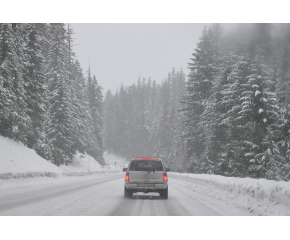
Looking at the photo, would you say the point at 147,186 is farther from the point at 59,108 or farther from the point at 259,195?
the point at 59,108

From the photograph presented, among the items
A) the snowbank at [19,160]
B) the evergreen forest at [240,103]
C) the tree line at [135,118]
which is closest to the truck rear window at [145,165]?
the evergreen forest at [240,103]

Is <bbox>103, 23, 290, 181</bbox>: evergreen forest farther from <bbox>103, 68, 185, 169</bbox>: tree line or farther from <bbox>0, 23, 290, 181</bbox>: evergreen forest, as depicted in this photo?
<bbox>103, 68, 185, 169</bbox>: tree line

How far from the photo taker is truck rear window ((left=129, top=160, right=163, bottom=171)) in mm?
14078

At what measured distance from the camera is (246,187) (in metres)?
12.5

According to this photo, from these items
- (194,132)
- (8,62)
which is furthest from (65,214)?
(194,132)

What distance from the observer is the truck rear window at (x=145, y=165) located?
14.1 m

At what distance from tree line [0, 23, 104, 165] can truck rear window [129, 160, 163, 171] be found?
619 inches

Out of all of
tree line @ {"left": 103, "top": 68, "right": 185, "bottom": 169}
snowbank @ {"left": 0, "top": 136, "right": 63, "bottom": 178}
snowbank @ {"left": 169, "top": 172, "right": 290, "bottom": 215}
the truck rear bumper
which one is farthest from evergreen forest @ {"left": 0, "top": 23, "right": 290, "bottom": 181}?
tree line @ {"left": 103, "top": 68, "right": 185, "bottom": 169}

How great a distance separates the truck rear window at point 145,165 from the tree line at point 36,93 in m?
15.7

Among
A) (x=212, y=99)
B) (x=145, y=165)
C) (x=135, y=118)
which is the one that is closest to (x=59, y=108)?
(x=212, y=99)

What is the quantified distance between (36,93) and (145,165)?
2183 cm

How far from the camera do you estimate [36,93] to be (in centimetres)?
3269
